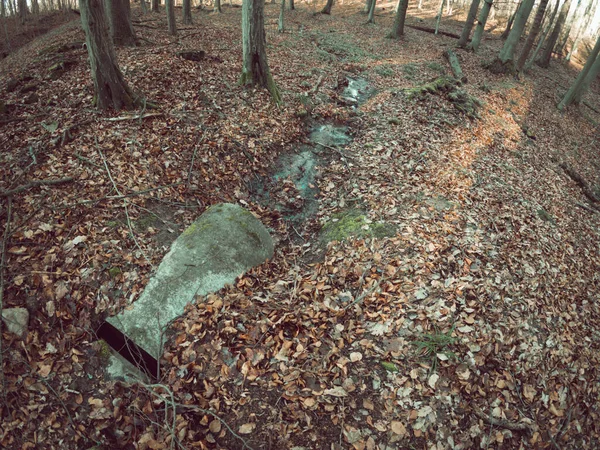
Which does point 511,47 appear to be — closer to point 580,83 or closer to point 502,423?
point 580,83

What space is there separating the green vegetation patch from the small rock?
445 cm

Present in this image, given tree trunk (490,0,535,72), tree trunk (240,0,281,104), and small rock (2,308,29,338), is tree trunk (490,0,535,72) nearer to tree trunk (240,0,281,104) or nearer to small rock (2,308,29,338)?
tree trunk (240,0,281,104)

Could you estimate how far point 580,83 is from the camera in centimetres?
1473

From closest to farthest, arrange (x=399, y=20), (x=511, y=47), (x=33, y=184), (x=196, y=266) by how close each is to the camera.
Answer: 1. (x=196, y=266)
2. (x=33, y=184)
3. (x=511, y=47)
4. (x=399, y=20)

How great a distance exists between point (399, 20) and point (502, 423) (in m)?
22.6

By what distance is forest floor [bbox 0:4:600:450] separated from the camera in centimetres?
343

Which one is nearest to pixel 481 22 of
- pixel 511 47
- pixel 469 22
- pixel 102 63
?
pixel 469 22

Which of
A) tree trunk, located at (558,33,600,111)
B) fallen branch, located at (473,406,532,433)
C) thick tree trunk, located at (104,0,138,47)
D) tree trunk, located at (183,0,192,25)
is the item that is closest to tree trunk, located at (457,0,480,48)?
tree trunk, located at (558,33,600,111)

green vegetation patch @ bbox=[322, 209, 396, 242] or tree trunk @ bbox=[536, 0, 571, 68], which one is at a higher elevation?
tree trunk @ bbox=[536, 0, 571, 68]

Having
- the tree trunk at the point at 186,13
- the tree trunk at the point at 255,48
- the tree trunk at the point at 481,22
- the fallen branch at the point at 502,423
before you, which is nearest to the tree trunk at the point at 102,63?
the tree trunk at the point at 255,48

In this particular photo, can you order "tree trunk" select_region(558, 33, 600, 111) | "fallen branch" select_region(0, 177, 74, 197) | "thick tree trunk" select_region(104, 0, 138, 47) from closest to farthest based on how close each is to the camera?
"fallen branch" select_region(0, 177, 74, 197), "thick tree trunk" select_region(104, 0, 138, 47), "tree trunk" select_region(558, 33, 600, 111)

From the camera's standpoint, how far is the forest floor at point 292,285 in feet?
11.2

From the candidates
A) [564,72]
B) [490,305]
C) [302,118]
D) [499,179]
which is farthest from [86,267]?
[564,72]

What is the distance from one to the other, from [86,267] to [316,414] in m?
3.63
